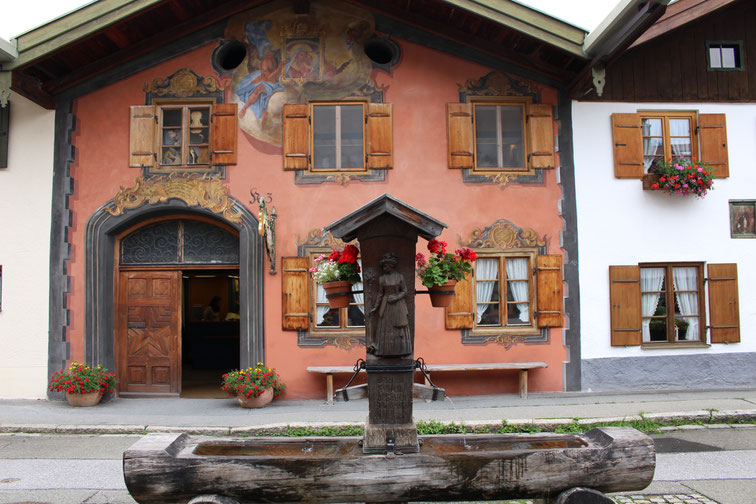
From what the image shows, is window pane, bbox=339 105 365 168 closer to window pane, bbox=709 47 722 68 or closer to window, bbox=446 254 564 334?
window, bbox=446 254 564 334

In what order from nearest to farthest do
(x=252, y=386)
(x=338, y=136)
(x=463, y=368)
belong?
(x=252, y=386), (x=463, y=368), (x=338, y=136)

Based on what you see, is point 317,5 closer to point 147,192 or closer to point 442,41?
point 442,41

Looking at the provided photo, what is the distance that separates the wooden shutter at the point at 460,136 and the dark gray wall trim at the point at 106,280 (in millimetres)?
3575

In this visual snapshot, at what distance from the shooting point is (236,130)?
10.1 m

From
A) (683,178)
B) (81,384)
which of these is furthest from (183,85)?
(683,178)

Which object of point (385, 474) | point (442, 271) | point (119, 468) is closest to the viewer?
point (385, 474)

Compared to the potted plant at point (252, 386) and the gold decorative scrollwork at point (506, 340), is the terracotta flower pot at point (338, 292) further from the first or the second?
the gold decorative scrollwork at point (506, 340)

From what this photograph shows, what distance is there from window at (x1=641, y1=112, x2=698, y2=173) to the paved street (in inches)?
186

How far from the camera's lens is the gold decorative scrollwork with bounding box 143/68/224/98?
33.4 ft

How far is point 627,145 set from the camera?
403 inches

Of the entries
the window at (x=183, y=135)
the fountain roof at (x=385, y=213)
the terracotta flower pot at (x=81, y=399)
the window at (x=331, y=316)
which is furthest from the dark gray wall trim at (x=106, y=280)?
the fountain roof at (x=385, y=213)

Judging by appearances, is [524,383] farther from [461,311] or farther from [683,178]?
[683,178]

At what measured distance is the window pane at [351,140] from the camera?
1020 centimetres

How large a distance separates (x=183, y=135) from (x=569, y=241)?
684 centimetres
